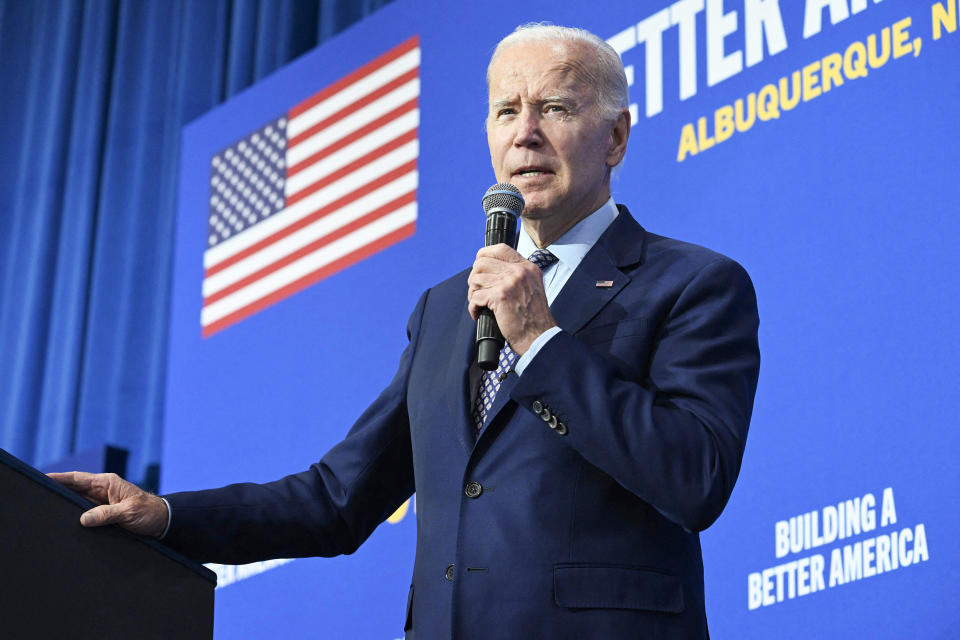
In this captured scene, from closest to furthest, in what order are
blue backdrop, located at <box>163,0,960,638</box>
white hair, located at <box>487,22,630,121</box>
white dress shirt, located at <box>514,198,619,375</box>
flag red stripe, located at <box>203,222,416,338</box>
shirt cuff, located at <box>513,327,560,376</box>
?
shirt cuff, located at <box>513,327,560,376</box> → white dress shirt, located at <box>514,198,619,375</box> → white hair, located at <box>487,22,630,121</box> → blue backdrop, located at <box>163,0,960,638</box> → flag red stripe, located at <box>203,222,416,338</box>

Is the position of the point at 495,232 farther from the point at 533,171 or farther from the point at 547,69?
the point at 547,69

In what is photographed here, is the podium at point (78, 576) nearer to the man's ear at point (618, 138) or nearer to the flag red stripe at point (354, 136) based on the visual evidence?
the man's ear at point (618, 138)

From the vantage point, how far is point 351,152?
13.6 ft

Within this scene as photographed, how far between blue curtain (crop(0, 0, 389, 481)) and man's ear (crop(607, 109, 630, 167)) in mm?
2887

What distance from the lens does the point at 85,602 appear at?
5.13ft

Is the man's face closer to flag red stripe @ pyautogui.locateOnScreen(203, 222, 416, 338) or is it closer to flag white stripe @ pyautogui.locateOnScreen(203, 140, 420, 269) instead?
flag red stripe @ pyautogui.locateOnScreen(203, 222, 416, 338)

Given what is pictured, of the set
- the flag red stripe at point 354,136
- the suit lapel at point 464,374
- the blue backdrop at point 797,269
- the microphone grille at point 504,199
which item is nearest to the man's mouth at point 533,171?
the microphone grille at point 504,199

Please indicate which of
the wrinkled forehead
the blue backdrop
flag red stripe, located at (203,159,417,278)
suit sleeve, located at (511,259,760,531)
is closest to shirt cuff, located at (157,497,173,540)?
suit sleeve, located at (511,259,760,531)

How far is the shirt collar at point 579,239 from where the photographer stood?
1.93m

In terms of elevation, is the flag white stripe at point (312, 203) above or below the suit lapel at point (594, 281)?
above

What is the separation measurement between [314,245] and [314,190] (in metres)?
0.22

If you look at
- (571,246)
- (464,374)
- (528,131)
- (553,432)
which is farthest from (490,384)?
(528,131)

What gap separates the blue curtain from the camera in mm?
5203

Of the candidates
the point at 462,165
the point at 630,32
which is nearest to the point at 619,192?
the point at 630,32
